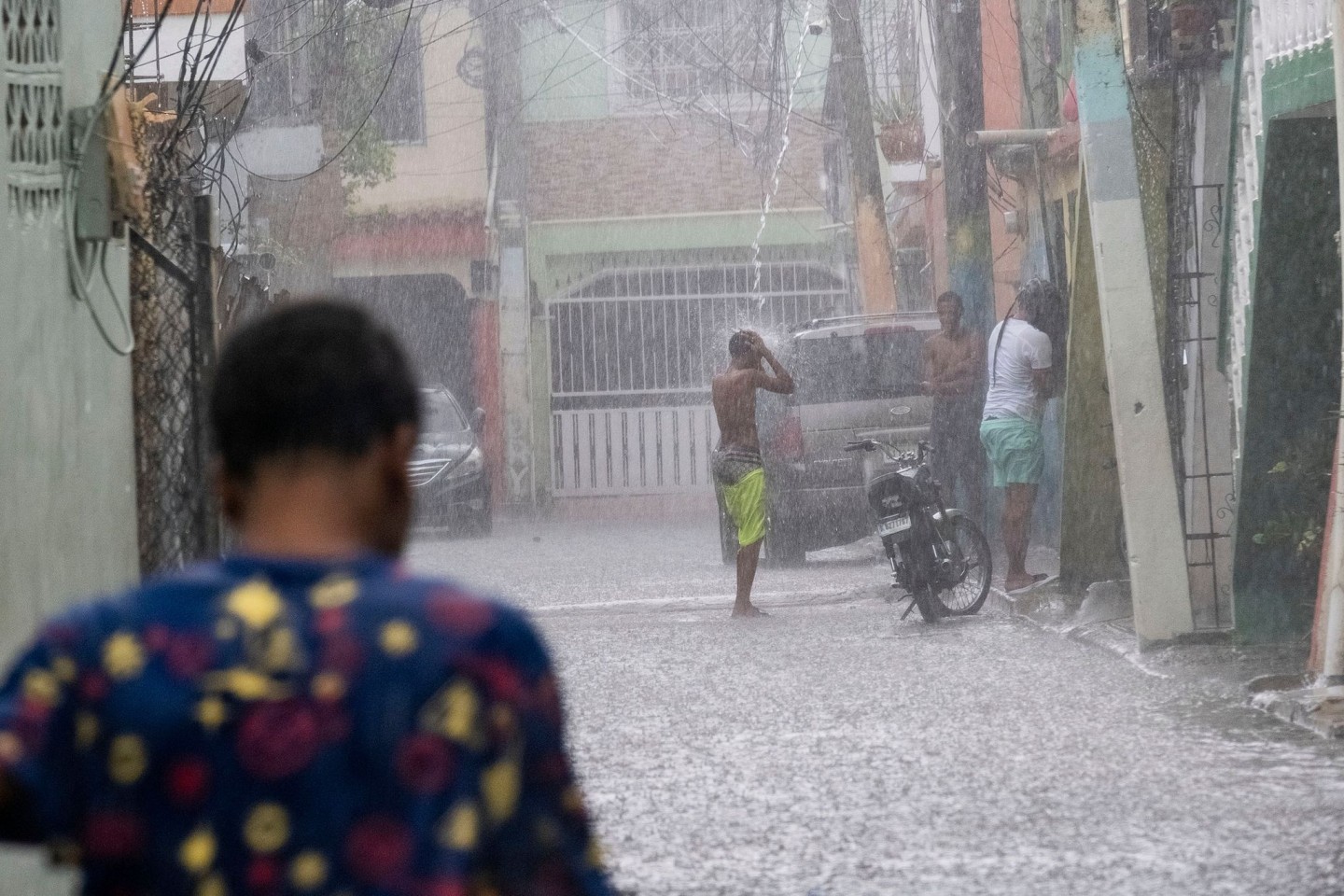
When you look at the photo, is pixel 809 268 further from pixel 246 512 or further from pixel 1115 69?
pixel 246 512

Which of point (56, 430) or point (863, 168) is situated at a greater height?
point (863, 168)

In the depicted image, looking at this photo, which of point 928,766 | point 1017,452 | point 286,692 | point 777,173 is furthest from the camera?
point 777,173

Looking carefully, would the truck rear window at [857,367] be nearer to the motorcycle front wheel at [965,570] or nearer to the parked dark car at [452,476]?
the motorcycle front wheel at [965,570]

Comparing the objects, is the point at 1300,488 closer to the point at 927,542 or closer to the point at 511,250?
the point at 927,542

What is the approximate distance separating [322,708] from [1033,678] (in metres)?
7.43

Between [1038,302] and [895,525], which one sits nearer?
[895,525]

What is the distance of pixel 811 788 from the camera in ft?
21.6

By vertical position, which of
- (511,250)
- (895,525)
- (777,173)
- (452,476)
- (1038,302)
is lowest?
(895,525)

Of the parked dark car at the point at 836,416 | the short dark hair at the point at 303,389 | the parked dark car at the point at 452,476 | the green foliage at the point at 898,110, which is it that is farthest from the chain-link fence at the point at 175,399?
the parked dark car at the point at 452,476

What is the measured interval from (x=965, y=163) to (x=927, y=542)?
487 cm

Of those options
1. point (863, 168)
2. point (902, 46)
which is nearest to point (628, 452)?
point (902, 46)

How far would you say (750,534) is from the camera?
40.6 feet

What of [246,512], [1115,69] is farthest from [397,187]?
[246,512]

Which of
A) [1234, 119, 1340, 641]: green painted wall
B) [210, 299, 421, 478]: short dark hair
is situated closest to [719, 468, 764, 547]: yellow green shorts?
[1234, 119, 1340, 641]: green painted wall
